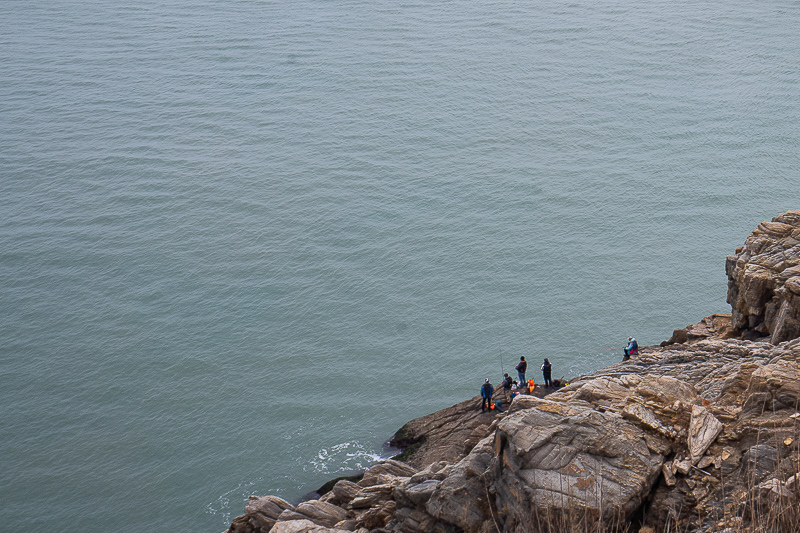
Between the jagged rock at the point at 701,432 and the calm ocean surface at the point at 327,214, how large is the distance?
27.7 m

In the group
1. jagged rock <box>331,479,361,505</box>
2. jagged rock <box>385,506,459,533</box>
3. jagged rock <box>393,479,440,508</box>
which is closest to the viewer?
jagged rock <box>385,506,459,533</box>

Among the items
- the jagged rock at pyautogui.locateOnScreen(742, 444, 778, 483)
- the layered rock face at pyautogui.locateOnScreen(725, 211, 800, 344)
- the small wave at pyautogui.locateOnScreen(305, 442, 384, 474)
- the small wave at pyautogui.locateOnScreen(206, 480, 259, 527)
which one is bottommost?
the small wave at pyautogui.locateOnScreen(206, 480, 259, 527)

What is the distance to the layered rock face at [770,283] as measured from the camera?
87.2 feet

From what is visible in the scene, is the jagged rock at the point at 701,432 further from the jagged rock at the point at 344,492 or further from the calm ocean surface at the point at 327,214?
the calm ocean surface at the point at 327,214

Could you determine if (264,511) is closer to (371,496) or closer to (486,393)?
(371,496)

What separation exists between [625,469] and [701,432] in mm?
2171

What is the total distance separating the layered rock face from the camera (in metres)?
26.6

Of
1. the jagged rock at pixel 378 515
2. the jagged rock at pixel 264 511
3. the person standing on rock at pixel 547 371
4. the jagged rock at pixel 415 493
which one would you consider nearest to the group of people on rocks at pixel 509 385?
the person standing on rock at pixel 547 371

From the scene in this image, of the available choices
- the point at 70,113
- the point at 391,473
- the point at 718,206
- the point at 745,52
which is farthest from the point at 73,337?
the point at 745,52

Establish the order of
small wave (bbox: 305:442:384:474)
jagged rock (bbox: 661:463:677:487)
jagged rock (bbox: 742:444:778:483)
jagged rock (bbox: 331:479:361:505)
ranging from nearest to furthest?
jagged rock (bbox: 742:444:778:483) → jagged rock (bbox: 661:463:677:487) → jagged rock (bbox: 331:479:361:505) → small wave (bbox: 305:442:384:474)

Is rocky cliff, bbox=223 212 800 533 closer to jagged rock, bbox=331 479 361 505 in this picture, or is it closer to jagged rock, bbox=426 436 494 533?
jagged rock, bbox=426 436 494 533

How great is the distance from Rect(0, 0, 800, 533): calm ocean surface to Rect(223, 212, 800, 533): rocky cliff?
2180 centimetres

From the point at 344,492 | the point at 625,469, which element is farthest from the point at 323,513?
the point at 625,469

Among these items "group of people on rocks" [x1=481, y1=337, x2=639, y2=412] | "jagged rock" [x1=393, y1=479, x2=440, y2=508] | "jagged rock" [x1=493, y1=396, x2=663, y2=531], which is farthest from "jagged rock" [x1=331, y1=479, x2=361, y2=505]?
"group of people on rocks" [x1=481, y1=337, x2=639, y2=412]
